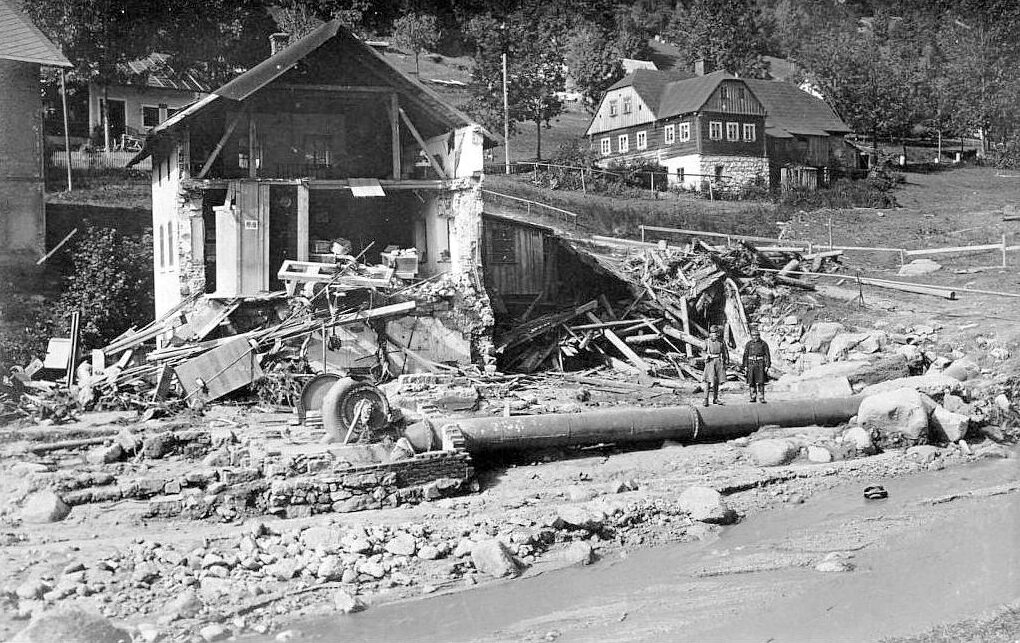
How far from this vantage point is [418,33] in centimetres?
7094

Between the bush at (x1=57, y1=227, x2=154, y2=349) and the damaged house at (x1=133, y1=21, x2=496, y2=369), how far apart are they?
1.15 metres

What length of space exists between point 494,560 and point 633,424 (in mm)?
5555

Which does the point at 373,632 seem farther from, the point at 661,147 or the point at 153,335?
the point at 661,147

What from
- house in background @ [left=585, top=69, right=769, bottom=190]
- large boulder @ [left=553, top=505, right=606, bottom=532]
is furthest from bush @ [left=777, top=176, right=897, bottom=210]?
large boulder @ [left=553, top=505, right=606, bottom=532]

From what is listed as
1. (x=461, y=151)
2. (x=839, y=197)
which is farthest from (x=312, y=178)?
(x=839, y=197)

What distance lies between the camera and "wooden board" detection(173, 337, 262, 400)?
19531mm

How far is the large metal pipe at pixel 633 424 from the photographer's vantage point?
1548 cm

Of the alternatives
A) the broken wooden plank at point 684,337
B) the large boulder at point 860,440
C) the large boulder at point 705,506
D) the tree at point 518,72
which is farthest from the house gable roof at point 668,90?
the large boulder at point 705,506

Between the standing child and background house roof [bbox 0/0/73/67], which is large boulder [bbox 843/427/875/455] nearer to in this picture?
the standing child

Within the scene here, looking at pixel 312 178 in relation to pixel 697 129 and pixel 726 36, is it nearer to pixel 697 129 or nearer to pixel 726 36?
pixel 697 129

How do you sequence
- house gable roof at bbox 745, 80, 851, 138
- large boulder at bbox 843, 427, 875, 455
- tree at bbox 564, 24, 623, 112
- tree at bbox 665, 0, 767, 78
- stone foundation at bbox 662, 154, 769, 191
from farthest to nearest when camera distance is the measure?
1. tree at bbox 665, 0, 767, 78
2. tree at bbox 564, 24, 623, 112
3. house gable roof at bbox 745, 80, 851, 138
4. stone foundation at bbox 662, 154, 769, 191
5. large boulder at bbox 843, 427, 875, 455

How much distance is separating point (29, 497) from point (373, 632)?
641cm

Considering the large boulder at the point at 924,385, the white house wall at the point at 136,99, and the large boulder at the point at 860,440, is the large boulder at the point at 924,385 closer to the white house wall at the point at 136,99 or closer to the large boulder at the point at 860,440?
the large boulder at the point at 860,440

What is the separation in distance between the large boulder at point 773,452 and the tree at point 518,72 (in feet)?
110
